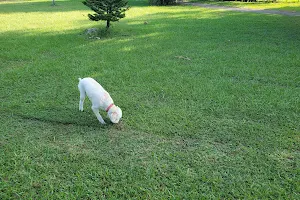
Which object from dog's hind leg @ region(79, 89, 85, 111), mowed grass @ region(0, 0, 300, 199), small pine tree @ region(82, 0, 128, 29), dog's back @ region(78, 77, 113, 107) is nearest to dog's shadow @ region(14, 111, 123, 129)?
mowed grass @ region(0, 0, 300, 199)

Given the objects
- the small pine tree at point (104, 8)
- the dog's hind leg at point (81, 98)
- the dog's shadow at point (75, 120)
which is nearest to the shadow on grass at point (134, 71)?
the dog's shadow at point (75, 120)

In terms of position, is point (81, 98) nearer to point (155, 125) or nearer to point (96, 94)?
point (96, 94)

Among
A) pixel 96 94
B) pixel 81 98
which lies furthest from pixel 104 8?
pixel 96 94

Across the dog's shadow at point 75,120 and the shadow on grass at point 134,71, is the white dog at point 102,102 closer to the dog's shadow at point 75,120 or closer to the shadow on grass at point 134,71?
the dog's shadow at point 75,120

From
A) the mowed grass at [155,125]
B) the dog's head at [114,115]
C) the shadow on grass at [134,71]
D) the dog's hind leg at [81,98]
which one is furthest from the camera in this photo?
the shadow on grass at [134,71]

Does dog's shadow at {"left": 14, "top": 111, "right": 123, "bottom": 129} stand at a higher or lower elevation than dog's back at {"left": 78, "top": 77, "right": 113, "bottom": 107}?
lower

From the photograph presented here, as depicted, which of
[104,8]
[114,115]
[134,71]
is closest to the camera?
[114,115]

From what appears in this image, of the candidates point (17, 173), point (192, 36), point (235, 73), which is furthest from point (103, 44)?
point (17, 173)

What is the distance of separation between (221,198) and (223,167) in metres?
0.43

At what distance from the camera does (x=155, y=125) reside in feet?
11.9

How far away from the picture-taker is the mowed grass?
2.67 m

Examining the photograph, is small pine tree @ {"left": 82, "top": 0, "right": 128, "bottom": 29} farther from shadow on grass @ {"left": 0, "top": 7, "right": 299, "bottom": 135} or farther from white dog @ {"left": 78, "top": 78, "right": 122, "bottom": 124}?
white dog @ {"left": 78, "top": 78, "right": 122, "bottom": 124}

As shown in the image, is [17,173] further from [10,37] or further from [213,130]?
[10,37]

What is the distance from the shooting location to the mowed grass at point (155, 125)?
8.75 ft
